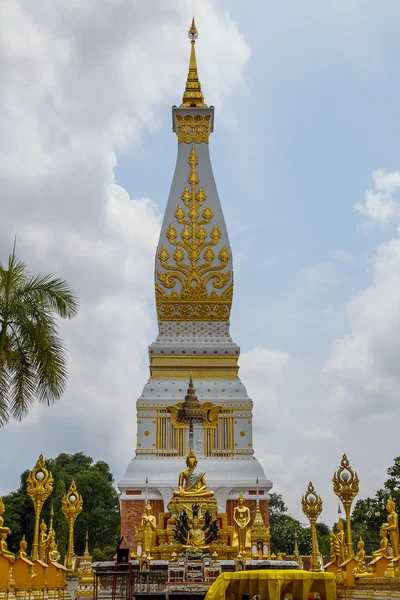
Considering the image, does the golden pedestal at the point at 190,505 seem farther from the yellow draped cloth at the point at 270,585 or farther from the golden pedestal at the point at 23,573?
the yellow draped cloth at the point at 270,585

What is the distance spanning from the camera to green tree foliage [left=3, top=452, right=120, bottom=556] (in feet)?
137

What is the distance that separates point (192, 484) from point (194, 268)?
13.3m

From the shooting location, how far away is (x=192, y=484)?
2525 centimetres

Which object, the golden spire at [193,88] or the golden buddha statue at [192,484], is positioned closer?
the golden buddha statue at [192,484]

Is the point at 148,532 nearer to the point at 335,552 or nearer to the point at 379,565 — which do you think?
the point at 335,552

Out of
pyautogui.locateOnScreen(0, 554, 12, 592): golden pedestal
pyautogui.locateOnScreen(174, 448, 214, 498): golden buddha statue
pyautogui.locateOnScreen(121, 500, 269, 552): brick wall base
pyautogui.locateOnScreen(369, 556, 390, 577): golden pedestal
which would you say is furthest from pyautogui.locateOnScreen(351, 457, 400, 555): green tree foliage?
pyautogui.locateOnScreen(0, 554, 12, 592): golden pedestal

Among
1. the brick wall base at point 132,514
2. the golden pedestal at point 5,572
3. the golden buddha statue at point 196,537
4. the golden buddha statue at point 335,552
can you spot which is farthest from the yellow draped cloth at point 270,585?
the brick wall base at point 132,514

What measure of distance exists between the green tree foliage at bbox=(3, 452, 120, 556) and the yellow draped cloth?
31062 millimetres

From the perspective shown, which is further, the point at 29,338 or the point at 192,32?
the point at 192,32

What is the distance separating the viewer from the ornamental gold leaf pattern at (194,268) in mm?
35625

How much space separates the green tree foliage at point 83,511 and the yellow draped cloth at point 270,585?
31.1 metres

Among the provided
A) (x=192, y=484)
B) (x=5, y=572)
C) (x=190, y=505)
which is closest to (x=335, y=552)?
(x=190, y=505)

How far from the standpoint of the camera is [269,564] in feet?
63.9

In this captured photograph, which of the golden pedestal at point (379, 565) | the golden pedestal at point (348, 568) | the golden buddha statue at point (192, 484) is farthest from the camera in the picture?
the golden buddha statue at point (192, 484)
